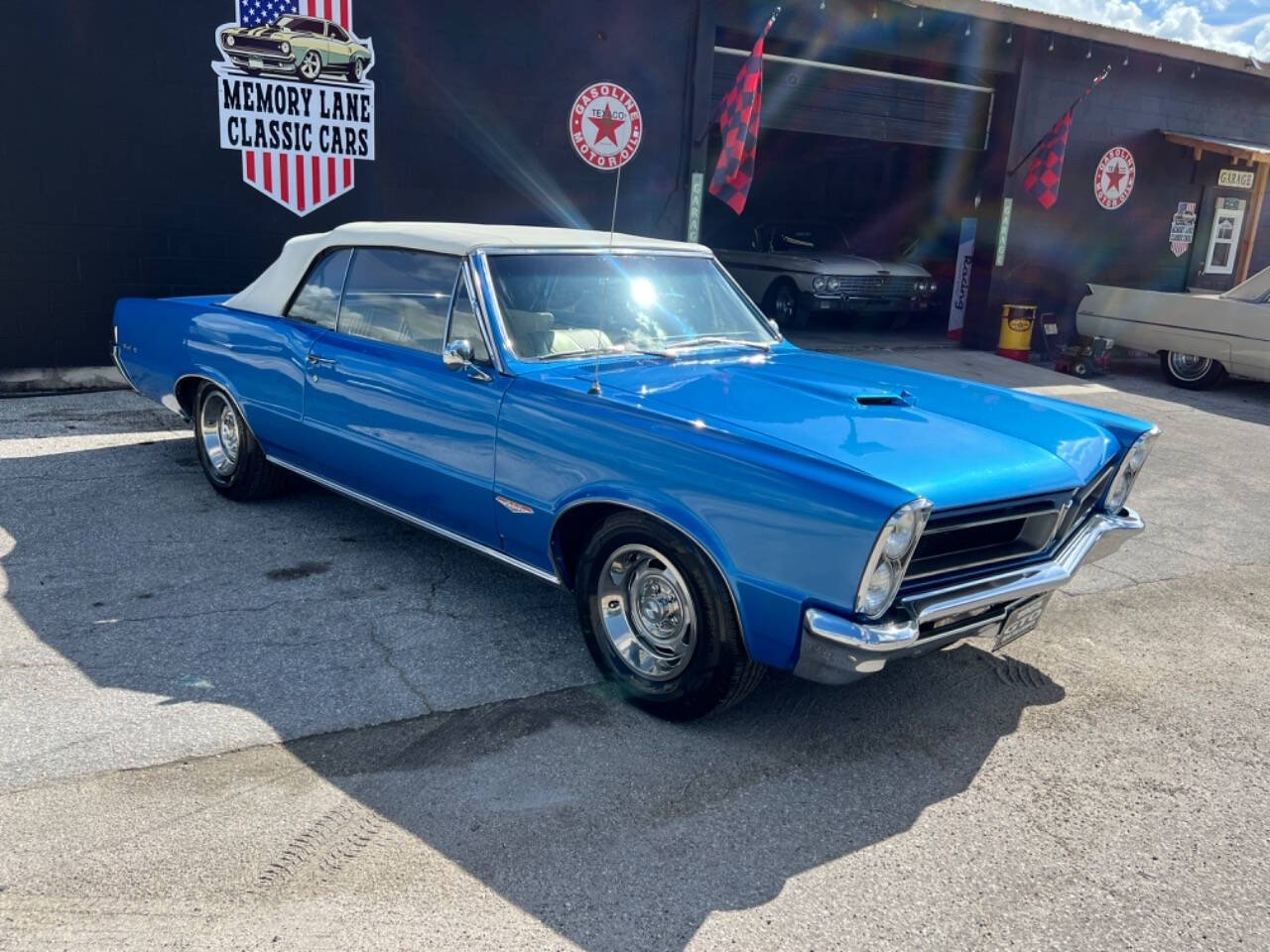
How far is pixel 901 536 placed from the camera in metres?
2.95

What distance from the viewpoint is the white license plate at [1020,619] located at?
341 cm

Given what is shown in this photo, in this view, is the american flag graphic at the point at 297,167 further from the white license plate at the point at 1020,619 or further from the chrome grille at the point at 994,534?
the white license plate at the point at 1020,619

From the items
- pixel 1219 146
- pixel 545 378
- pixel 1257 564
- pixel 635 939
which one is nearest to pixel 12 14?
pixel 545 378

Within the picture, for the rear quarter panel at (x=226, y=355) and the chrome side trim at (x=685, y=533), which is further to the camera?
the rear quarter panel at (x=226, y=355)

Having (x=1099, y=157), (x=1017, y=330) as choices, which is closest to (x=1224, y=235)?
(x=1099, y=157)

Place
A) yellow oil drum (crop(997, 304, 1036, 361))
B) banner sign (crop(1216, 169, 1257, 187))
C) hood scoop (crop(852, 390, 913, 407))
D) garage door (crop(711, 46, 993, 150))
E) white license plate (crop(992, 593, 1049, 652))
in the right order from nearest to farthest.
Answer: white license plate (crop(992, 593, 1049, 652)) < hood scoop (crop(852, 390, 913, 407)) < garage door (crop(711, 46, 993, 150)) < yellow oil drum (crop(997, 304, 1036, 361)) < banner sign (crop(1216, 169, 1257, 187))

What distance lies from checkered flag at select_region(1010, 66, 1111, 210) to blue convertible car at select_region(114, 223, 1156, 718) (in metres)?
10.1

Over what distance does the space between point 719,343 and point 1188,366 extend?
9.77 meters

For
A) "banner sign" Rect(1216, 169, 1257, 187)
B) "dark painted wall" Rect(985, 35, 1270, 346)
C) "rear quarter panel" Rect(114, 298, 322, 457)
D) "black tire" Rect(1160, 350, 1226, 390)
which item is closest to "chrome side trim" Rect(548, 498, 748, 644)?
"rear quarter panel" Rect(114, 298, 322, 457)

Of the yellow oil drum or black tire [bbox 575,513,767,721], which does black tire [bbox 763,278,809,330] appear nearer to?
the yellow oil drum

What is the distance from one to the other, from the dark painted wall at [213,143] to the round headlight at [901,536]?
303 inches

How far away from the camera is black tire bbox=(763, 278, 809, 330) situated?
14.5 metres

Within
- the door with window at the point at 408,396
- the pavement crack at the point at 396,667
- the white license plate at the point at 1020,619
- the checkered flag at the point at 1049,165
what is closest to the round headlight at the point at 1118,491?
the white license plate at the point at 1020,619

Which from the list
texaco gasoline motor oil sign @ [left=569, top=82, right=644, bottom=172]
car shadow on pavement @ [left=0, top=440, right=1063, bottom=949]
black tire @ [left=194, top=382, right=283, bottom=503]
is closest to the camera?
car shadow on pavement @ [left=0, top=440, right=1063, bottom=949]
